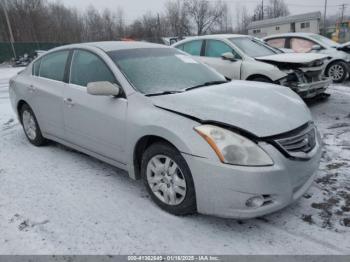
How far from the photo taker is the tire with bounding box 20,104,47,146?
16.6 ft

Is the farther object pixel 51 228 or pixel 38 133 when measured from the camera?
pixel 38 133

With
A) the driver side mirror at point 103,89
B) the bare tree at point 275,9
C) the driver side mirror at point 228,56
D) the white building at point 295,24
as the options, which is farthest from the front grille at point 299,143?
the bare tree at point 275,9

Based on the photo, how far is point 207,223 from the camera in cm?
306

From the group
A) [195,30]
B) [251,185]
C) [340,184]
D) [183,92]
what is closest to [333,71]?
[340,184]

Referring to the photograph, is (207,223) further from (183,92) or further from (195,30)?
(195,30)

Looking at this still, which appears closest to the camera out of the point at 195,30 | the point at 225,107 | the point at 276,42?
the point at 225,107

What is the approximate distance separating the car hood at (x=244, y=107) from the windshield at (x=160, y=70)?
272 millimetres

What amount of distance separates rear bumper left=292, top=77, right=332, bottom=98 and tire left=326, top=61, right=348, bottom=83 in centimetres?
271

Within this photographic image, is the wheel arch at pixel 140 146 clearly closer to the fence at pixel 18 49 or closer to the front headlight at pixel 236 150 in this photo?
the front headlight at pixel 236 150

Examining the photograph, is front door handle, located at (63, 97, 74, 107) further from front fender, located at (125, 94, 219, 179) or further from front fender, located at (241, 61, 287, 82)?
front fender, located at (241, 61, 287, 82)

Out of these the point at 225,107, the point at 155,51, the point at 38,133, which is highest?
the point at 155,51

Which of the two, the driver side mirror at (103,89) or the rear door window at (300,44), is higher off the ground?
the driver side mirror at (103,89)

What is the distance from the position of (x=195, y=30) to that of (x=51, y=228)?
2456 inches

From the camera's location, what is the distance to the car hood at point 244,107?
2.84m
